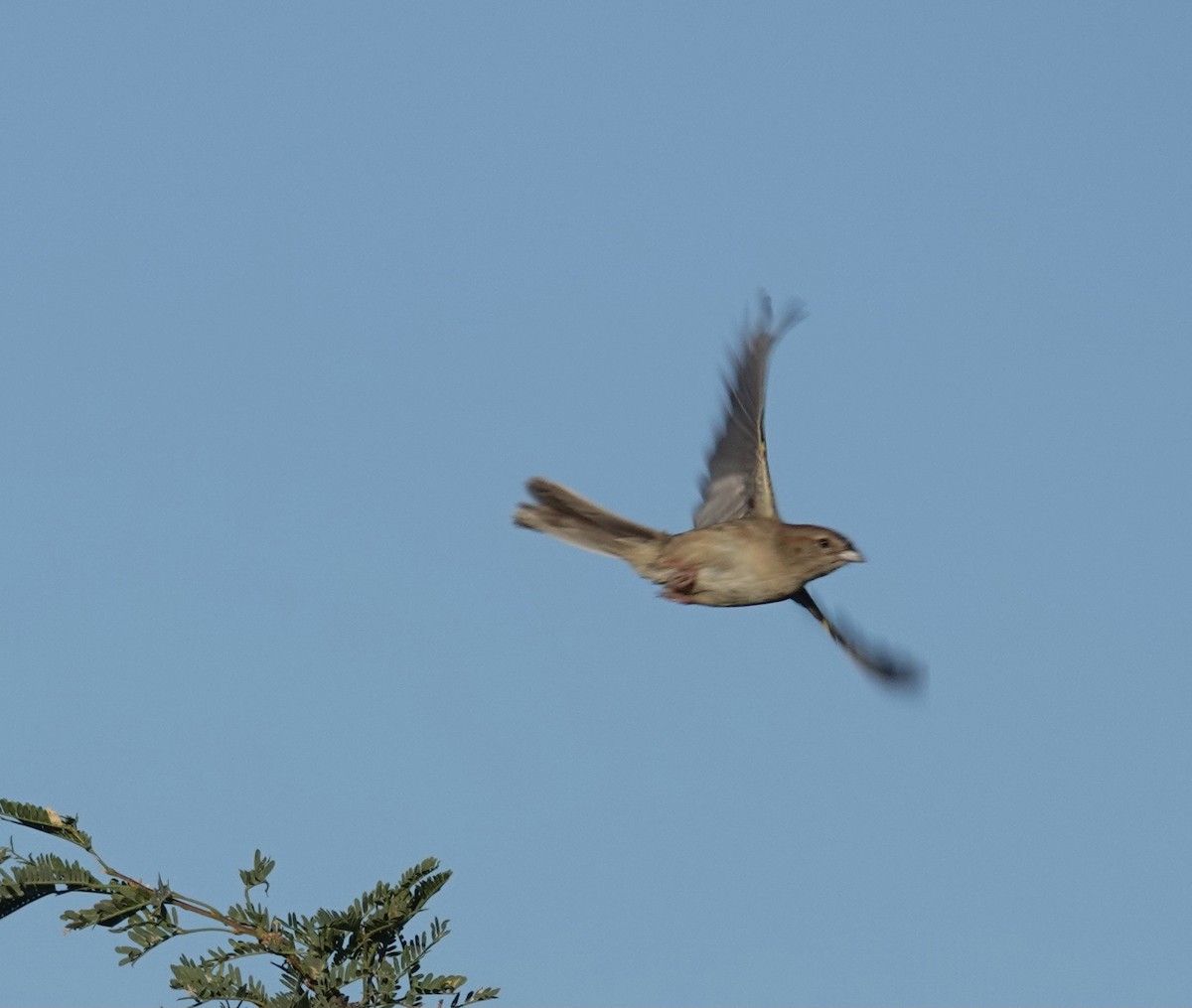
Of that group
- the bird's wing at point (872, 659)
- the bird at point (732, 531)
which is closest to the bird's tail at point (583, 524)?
the bird at point (732, 531)

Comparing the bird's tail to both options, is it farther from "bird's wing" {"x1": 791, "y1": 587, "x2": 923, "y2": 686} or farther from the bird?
"bird's wing" {"x1": 791, "y1": 587, "x2": 923, "y2": 686}

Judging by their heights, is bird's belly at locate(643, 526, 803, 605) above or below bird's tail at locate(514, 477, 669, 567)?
below

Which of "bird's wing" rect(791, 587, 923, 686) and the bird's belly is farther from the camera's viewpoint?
"bird's wing" rect(791, 587, 923, 686)

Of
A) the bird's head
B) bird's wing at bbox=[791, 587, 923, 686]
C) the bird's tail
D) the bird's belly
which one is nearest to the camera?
the bird's belly

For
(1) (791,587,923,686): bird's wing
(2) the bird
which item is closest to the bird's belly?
(2) the bird

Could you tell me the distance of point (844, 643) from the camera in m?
12.3

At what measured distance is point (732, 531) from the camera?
10.7 meters

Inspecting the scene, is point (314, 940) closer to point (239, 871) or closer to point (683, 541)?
point (239, 871)

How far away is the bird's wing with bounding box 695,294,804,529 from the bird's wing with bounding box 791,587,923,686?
1.12 meters

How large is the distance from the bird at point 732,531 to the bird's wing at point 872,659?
0.94 metres

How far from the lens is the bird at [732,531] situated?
34.2 feet

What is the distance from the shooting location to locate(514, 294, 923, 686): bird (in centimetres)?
1044

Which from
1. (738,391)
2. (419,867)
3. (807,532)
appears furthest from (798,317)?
(419,867)

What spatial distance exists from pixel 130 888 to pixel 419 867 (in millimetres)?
830
